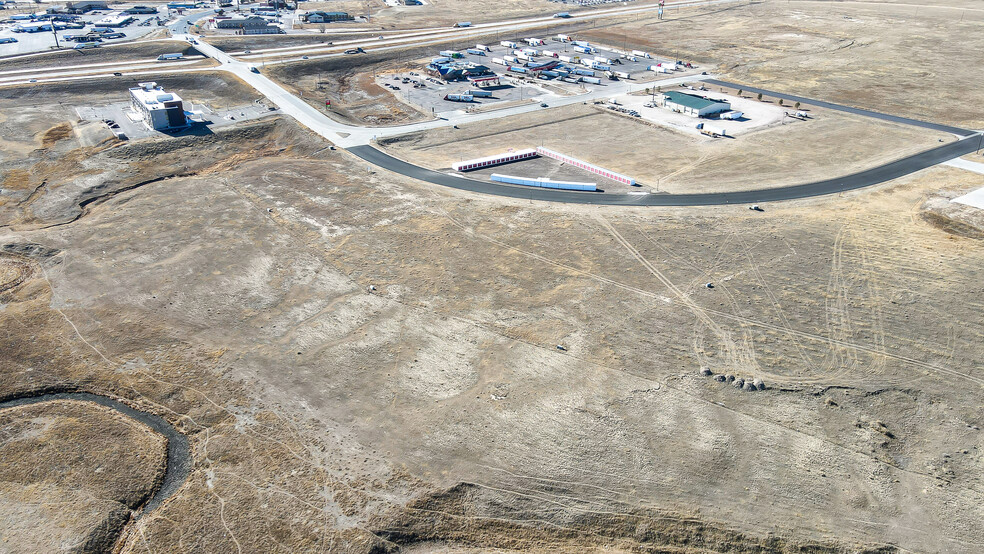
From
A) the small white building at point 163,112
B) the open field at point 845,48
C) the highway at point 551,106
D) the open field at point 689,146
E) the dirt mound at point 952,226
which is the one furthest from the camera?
the open field at point 845,48

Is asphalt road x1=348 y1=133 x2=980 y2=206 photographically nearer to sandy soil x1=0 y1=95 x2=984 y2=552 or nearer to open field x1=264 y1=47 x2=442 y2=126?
sandy soil x1=0 y1=95 x2=984 y2=552

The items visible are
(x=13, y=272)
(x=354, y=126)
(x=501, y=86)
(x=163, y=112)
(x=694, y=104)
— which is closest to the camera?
(x=13, y=272)

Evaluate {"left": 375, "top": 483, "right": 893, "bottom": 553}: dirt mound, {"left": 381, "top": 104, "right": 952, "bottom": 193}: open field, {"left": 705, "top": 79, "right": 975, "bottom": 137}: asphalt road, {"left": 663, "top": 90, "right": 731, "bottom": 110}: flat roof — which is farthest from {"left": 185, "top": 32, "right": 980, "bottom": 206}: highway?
{"left": 375, "top": 483, "right": 893, "bottom": 553}: dirt mound

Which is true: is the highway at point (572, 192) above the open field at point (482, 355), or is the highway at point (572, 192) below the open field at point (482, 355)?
above

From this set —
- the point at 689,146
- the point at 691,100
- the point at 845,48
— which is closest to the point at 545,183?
the point at 689,146

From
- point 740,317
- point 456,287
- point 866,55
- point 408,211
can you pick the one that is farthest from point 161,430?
point 866,55

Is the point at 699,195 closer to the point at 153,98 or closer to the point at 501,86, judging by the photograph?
the point at 501,86

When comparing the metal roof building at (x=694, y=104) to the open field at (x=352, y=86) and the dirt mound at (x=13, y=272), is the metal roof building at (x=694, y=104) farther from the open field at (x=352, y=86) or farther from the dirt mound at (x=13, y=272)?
the dirt mound at (x=13, y=272)

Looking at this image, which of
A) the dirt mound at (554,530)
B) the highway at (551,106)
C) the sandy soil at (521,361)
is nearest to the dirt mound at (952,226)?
the sandy soil at (521,361)
